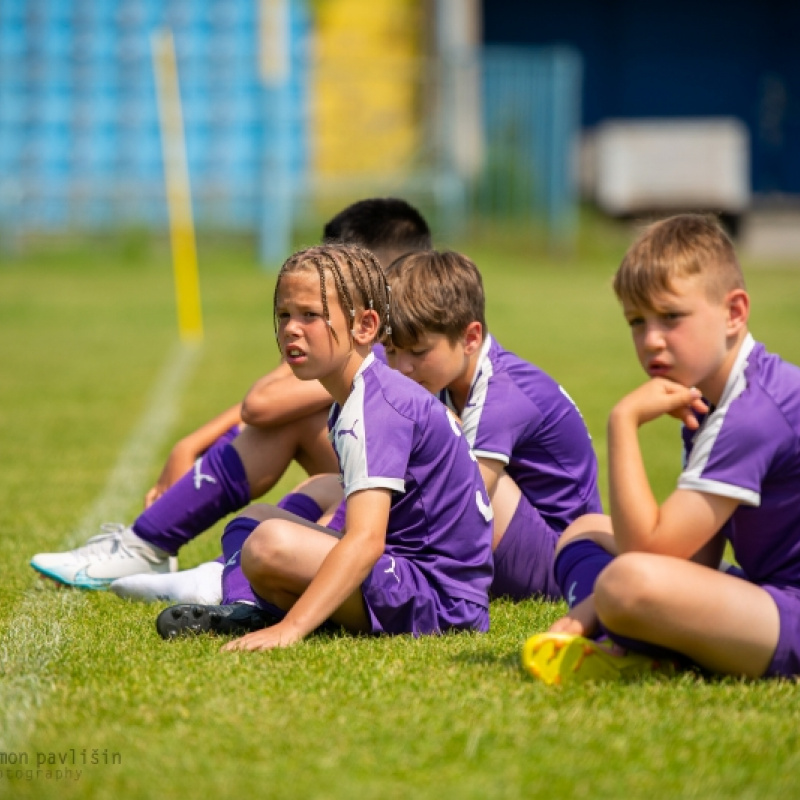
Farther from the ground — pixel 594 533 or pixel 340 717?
pixel 594 533

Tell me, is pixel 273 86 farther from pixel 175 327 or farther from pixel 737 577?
pixel 737 577

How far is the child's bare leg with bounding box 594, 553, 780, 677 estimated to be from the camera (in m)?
2.98

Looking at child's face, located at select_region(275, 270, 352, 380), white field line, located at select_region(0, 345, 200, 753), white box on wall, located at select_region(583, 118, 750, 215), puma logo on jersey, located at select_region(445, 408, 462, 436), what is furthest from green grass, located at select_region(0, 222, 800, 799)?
white box on wall, located at select_region(583, 118, 750, 215)

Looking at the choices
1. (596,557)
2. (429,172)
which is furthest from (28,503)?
(429,172)

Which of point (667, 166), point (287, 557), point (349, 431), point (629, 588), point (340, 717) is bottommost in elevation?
point (667, 166)

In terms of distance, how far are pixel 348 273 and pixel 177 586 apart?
3.95 ft

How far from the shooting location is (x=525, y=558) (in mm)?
4094

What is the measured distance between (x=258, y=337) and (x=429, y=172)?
9091 mm

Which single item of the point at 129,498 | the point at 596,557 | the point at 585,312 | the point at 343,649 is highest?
the point at 596,557

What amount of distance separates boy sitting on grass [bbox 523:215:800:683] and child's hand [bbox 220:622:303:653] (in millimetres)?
639

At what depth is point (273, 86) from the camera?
21.1 meters

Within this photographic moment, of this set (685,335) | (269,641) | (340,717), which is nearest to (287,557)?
(269,641)

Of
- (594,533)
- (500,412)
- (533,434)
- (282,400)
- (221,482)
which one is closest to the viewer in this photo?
(594,533)

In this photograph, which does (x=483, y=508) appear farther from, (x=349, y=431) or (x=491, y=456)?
(x=349, y=431)
